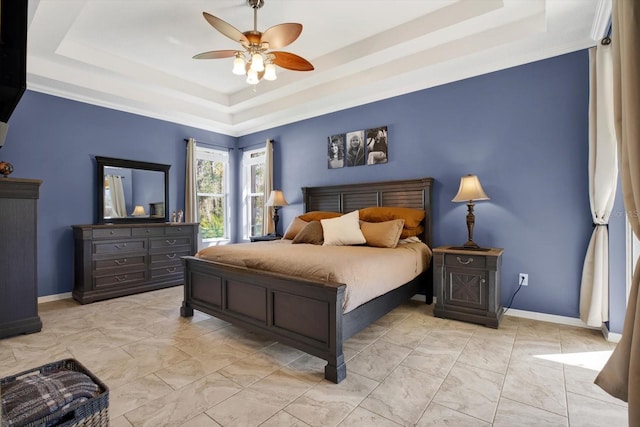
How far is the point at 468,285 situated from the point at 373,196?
1.66 meters

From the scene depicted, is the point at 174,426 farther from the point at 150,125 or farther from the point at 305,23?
the point at 150,125

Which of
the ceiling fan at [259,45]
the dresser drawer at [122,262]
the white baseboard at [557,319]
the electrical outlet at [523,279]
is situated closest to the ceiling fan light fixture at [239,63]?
the ceiling fan at [259,45]

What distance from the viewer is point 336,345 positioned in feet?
6.62

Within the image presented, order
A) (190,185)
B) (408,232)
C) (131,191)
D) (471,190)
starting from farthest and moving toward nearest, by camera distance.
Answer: (190,185) < (131,191) < (408,232) < (471,190)

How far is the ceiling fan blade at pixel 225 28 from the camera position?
2.28m

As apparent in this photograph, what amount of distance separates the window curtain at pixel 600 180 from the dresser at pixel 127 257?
15.9 ft

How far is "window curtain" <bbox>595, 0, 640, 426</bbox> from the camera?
1075mm

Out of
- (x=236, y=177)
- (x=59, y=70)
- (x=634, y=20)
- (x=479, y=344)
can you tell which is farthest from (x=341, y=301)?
(x=236, y=177)

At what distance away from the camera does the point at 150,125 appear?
15.7 ft

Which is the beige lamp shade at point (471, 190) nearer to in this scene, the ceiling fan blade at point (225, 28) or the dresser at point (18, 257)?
the ceiling fan blade at point (225, 28)

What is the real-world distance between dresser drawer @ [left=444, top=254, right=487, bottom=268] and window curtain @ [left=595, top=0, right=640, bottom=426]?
1648mm

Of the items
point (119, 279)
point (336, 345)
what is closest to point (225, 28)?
point (336, 345)

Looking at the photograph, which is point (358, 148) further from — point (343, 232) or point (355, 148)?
point (343, 232)

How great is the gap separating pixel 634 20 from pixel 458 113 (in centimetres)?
255
